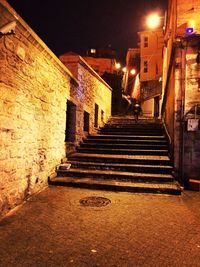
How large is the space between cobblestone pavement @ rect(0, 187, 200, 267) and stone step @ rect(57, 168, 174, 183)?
1283 mm

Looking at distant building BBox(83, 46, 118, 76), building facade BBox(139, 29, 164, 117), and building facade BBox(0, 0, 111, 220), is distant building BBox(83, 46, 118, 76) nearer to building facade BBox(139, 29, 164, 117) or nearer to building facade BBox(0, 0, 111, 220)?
building facade BBox(139, 29, 164, 117)

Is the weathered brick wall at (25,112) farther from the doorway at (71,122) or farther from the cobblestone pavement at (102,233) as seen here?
the doorway at (71,122)

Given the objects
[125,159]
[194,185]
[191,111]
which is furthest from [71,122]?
[194,185]

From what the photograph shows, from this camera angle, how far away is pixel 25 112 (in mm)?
5645

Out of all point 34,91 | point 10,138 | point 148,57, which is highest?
point 148,57

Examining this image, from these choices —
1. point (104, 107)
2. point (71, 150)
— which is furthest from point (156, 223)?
point (104, 107)

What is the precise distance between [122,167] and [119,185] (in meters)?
1.40

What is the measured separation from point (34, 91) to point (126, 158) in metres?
4.36

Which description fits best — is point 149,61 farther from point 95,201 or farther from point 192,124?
point 95,201

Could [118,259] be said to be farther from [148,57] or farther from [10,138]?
[148,57]

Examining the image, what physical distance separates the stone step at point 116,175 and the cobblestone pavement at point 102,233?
1283 mm

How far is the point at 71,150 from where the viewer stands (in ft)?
31.8

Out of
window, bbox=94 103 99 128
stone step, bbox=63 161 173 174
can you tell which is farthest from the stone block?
window, bbox=94 103 99 128

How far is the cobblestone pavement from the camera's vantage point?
3.26m
